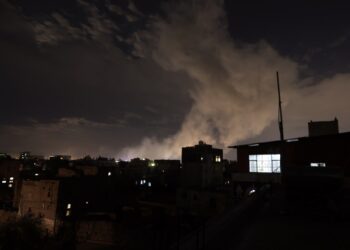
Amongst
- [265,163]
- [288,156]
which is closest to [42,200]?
[265,163]

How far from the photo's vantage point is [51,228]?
4184 cm

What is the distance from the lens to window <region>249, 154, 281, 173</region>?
81.1 feet

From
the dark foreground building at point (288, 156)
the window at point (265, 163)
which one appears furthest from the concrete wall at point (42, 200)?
the window at point (265, 163)

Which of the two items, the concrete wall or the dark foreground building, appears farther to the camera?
the concrete wall

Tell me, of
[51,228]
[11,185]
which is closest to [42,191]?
[51,228]

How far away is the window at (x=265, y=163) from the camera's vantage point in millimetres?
24734

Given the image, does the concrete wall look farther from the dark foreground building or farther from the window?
the window

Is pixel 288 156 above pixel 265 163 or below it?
above

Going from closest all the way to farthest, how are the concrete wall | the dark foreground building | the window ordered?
1. the dark foreground building
2. the window
3. the concrete wall

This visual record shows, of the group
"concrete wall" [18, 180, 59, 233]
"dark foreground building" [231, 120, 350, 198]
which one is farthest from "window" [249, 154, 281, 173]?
"concrete wall" [18, 180, 59, 233]

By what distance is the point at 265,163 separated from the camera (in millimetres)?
25453

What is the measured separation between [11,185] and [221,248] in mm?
68309

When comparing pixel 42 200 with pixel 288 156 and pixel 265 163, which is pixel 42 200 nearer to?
pixel 265 163

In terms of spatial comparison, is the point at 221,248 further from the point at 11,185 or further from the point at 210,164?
the point at 11,185
